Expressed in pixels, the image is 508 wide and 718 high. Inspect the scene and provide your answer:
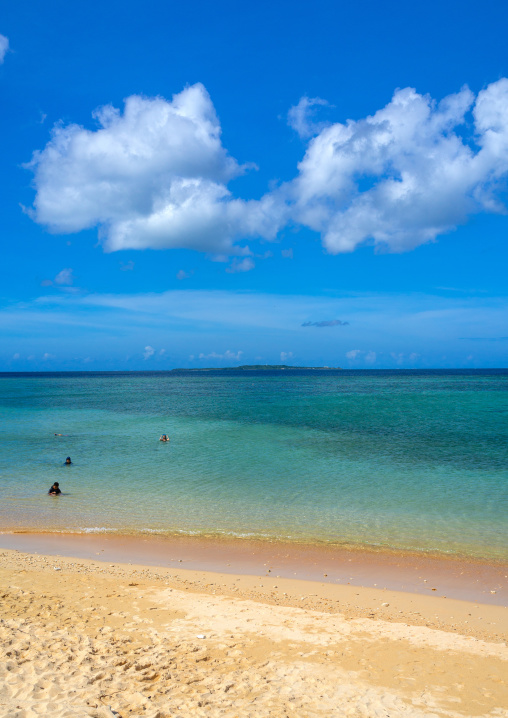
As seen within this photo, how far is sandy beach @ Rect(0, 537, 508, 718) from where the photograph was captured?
568cm

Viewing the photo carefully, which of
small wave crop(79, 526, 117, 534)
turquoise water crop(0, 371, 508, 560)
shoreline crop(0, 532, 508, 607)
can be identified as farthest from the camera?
turquoise water crop(0, 371, 508, 560)

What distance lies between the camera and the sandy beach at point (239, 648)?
5.68 meters

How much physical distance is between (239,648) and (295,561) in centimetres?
451

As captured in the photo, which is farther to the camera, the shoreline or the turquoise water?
the turquoise water

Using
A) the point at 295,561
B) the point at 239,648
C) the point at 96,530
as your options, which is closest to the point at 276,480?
the point at 96,530

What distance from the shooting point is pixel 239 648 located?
7086mm

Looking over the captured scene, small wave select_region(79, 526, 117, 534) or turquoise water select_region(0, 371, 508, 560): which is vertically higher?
turquoise water select_region(0, 371, 508, 560)

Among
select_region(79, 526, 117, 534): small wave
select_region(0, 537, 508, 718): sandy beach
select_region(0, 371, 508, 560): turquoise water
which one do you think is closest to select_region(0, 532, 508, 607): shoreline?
select_region(79, 526, 117, 534): small wave

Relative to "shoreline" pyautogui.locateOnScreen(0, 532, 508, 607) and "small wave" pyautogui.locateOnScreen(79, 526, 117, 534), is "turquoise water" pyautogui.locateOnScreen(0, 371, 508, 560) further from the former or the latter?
"shoreline" pyautogui.locateOnScreen(0, 532, 508, 607)

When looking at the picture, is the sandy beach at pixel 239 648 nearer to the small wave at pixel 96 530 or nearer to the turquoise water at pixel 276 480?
the small wave at pixel 96 530

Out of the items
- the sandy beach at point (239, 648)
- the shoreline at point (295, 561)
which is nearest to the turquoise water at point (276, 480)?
the shoreline at point (295, 561)

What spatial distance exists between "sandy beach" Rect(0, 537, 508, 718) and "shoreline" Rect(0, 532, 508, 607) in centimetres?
38

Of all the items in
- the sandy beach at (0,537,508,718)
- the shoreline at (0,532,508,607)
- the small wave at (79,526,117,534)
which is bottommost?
the small wave at (79,526,117,534)

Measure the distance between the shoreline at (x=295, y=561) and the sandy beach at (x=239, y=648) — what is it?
383 mm
